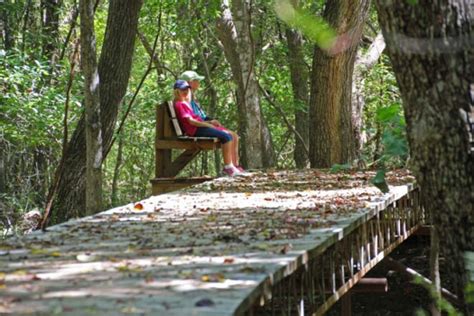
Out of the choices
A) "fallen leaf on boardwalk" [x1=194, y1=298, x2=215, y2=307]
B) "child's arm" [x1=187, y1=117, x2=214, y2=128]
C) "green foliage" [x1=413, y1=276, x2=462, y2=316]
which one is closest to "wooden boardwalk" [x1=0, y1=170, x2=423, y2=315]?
"fallen leaf on boardwalk" [x1=194, y1=298, x2=215, y2=307]

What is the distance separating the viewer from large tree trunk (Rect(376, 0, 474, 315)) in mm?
4395

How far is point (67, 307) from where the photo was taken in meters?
3.55

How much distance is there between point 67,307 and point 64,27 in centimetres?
1777

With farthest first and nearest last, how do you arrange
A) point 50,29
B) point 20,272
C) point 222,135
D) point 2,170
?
1. point 50,29
2. point 2,170
3. point 222,135
4. point 20,272

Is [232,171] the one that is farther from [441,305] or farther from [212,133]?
[441,305]

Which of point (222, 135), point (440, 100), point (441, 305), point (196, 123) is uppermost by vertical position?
point (196, 123)

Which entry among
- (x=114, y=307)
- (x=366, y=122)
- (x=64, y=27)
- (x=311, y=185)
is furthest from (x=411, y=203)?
(x=64, y=27)

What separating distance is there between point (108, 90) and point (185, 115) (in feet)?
3.48

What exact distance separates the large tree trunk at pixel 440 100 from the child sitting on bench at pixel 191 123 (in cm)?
677

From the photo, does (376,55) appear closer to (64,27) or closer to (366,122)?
(366,122)

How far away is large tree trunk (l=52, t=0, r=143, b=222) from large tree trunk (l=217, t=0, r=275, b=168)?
4219mm

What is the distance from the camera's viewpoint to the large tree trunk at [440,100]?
14.4ft

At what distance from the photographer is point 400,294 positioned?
44.1 feet

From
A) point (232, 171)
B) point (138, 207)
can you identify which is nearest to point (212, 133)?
point (232, 171)
